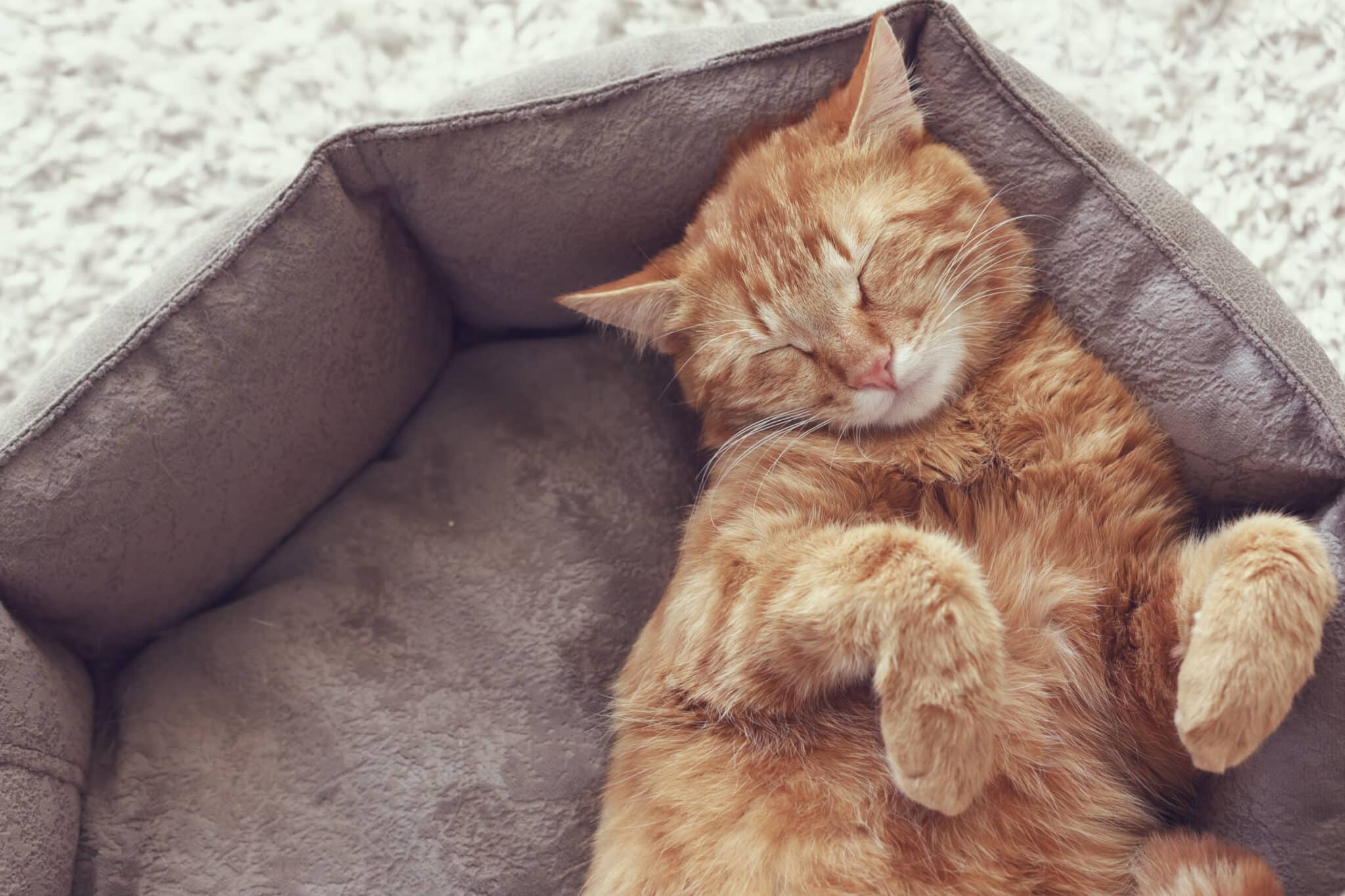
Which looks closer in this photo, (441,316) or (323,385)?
(323,385)

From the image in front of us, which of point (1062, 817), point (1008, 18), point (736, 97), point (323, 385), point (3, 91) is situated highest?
point (3, 91)

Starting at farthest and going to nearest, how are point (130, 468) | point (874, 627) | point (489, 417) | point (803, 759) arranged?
point (489, 417), point (130, 468), point (803, 759), point (874, 627)

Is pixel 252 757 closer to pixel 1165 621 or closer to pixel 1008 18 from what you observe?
pixel 1165 621

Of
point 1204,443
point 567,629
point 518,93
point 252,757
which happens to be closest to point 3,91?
point 518,93

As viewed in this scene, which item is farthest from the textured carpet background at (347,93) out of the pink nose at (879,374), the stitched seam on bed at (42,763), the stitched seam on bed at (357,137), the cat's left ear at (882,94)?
the pink nose at (879,374)

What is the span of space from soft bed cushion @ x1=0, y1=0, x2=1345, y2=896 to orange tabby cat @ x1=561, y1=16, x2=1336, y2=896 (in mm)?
116

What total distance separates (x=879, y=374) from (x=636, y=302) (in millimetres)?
406

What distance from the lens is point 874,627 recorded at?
1.20m

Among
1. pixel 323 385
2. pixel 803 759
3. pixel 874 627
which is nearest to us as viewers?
pixel 874 627

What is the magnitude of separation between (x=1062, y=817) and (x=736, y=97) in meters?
1.16

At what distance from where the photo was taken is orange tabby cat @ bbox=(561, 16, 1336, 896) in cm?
118

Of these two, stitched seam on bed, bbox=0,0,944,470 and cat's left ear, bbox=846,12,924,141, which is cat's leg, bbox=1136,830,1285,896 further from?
stitched seam on bed, bbox=0,0,944,470

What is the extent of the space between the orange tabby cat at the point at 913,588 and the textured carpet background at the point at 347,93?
647 millimetres

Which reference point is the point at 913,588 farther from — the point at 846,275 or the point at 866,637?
the point at 846,275
